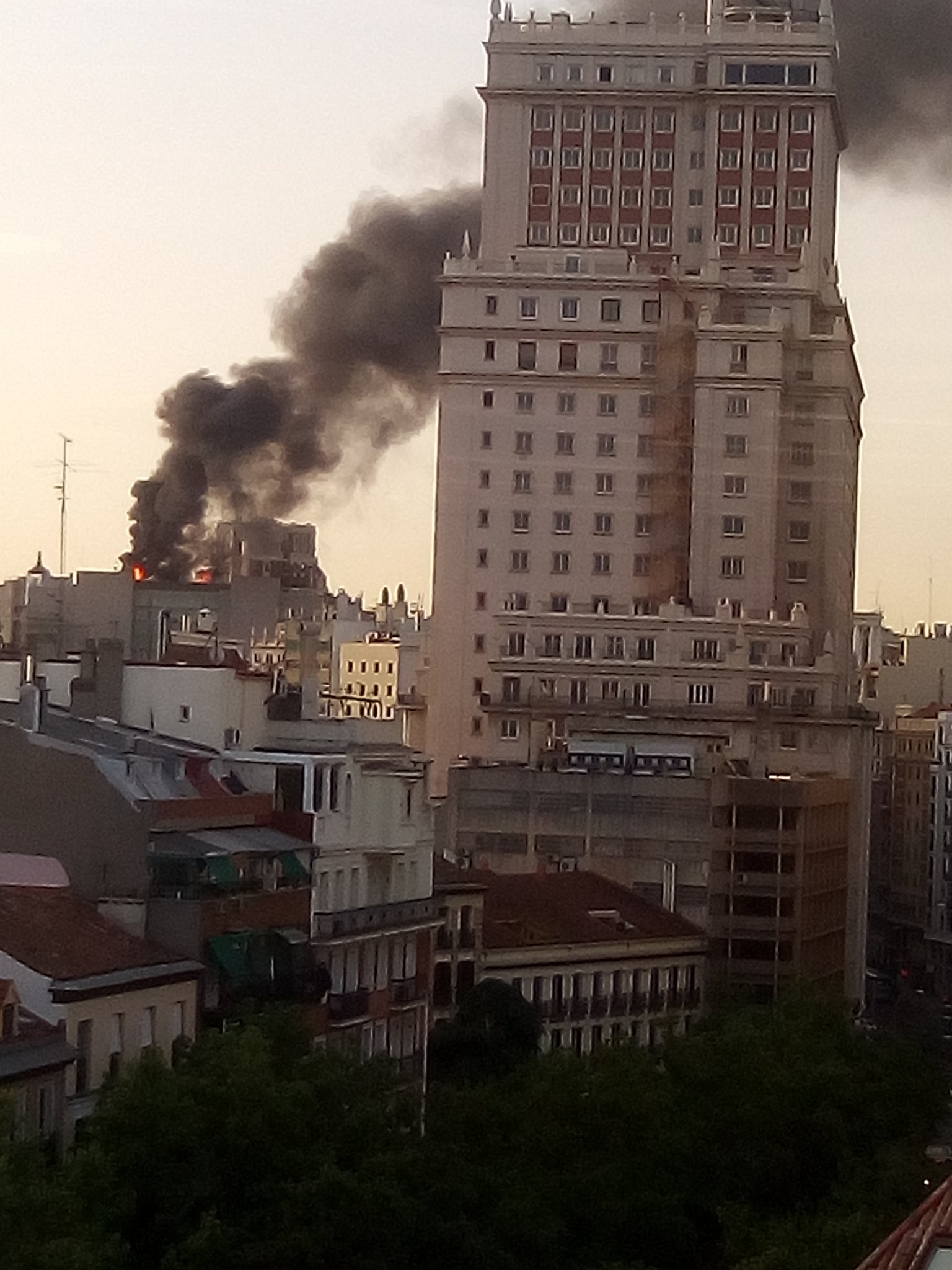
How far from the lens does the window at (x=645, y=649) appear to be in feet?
452

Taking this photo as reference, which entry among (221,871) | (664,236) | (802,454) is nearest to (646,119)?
(664,236)

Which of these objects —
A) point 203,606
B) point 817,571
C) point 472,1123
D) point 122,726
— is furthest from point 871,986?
point 472,1123

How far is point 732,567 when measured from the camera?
14462 centimetres

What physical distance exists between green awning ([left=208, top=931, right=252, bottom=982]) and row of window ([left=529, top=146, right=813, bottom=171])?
88364mm

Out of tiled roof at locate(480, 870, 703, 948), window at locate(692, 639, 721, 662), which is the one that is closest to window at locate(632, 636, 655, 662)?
window at locate(692, 639, 721, 662)

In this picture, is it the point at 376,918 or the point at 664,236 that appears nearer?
the point at 376,918

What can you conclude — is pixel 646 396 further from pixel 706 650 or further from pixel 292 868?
pixel 292 868

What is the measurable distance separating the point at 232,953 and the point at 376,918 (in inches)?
450

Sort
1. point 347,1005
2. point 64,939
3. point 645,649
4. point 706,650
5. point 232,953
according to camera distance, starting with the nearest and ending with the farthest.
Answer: point 64,939
point 232,953
point 347,1005
point 706,650
point 645,649

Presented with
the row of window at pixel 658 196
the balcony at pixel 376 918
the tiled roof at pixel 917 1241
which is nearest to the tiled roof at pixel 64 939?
the balcony at pixel 376 918

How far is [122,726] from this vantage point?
79.3m

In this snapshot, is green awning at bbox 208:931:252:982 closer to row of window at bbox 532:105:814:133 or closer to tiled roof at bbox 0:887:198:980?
tiled roof at bbox 0:887:198:980

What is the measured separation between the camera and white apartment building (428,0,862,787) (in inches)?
5458

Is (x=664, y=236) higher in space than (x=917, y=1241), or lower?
higher
